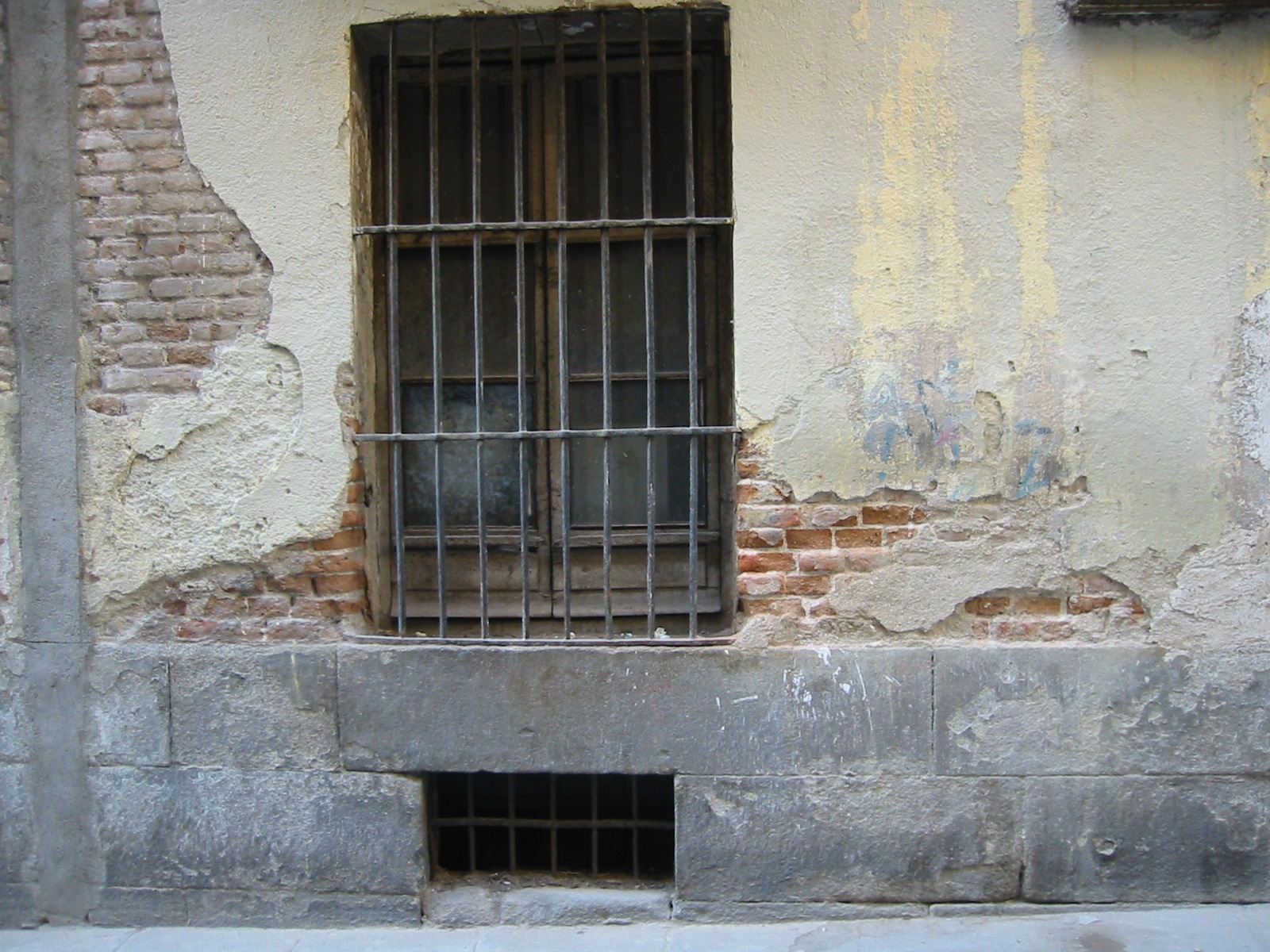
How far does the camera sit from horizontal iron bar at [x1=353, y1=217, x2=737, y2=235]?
10.0ft

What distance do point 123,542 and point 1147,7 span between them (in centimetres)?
354

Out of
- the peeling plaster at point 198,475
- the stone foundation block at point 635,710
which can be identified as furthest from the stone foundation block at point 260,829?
the peeling plaster at point 198,475

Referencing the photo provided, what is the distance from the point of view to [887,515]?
3047 mm

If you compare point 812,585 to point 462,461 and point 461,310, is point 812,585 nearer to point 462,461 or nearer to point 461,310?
point 462,461

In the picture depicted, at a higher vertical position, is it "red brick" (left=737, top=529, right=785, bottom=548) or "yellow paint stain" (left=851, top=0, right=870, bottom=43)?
"yellow paint stain" (left=851, top=0, right=870, bottom=43)

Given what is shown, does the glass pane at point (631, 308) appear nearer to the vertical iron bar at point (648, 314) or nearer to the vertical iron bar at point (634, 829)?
the vertical iron bar at point (648, 314)

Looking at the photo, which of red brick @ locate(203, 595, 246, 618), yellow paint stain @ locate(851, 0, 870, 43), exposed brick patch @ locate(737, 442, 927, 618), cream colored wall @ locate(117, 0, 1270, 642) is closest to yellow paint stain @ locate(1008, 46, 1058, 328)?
cream colored wall @ locate(117, 0, 1270, 642)

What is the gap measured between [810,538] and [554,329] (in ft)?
3.76

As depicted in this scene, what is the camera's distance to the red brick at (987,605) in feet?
9.95

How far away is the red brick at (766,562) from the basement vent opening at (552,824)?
85 centimetres

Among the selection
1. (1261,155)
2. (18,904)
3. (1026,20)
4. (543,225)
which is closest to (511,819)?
(18,904)

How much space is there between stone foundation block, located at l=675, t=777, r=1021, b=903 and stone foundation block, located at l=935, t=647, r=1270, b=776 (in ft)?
0.45

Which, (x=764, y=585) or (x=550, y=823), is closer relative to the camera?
(x=764, y=585)

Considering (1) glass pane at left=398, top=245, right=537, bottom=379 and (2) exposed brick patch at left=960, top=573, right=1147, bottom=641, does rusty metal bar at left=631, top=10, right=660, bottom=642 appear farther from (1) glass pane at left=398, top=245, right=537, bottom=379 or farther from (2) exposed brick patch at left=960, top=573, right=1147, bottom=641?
(2) exposed brick patch at left=960, top=573, right=1147, bottom=641
